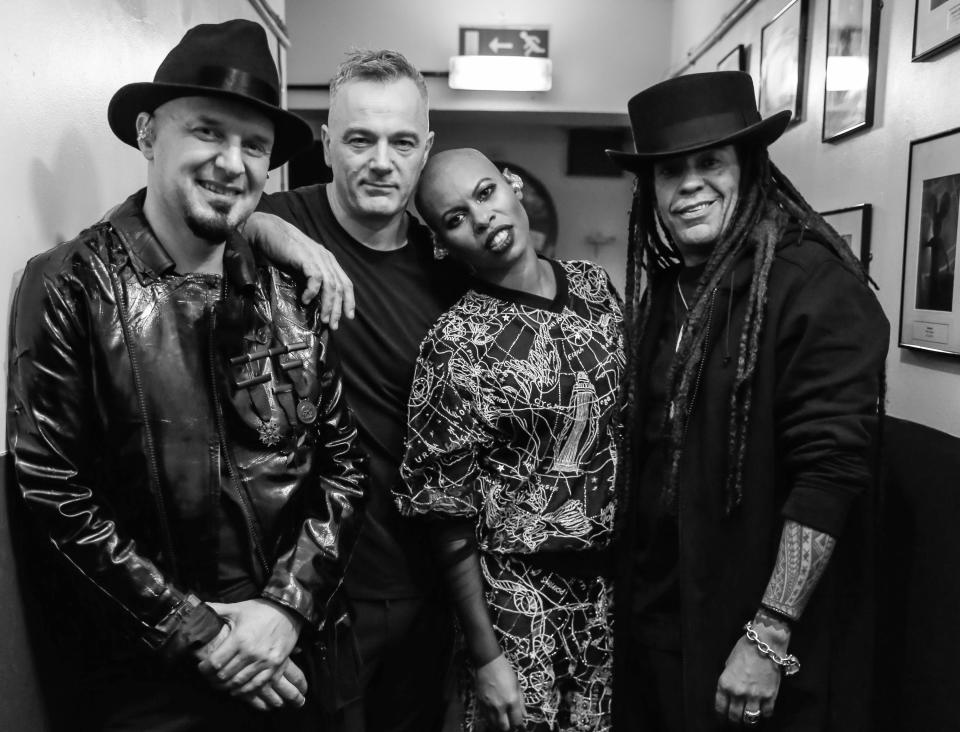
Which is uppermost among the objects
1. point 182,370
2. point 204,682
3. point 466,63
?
point 466,63

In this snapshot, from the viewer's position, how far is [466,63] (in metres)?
4.69

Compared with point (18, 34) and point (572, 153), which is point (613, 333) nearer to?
point (18, 34)

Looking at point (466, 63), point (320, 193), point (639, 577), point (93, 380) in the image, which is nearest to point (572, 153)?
point (466, 63)

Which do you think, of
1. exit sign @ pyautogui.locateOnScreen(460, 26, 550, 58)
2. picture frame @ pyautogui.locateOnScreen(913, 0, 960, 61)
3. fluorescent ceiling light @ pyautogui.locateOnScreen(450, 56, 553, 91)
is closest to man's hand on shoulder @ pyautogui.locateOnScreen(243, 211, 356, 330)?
picture frame @ pyautogui.locateOnScreen(913, 0, 960, 61)

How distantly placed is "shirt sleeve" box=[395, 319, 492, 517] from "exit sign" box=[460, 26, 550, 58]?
12.1 ft

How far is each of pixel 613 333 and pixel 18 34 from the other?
4.17ft

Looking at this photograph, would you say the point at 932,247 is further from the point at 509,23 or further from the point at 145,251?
the point at 509,23

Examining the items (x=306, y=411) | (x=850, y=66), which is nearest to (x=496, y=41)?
(x=850, y=66)

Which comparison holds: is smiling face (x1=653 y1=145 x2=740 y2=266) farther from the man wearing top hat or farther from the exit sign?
the exit sign

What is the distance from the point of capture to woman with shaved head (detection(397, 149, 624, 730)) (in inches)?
64.7

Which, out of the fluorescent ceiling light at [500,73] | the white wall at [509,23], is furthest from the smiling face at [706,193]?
the white wall at [509,23]

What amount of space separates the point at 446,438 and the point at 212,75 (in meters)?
0.82

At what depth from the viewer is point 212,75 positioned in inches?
53.0

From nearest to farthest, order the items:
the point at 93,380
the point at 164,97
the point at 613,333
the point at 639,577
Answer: the point at 93,380 < the point at 164,97 < the point at 639,577 < the point at 613,333
